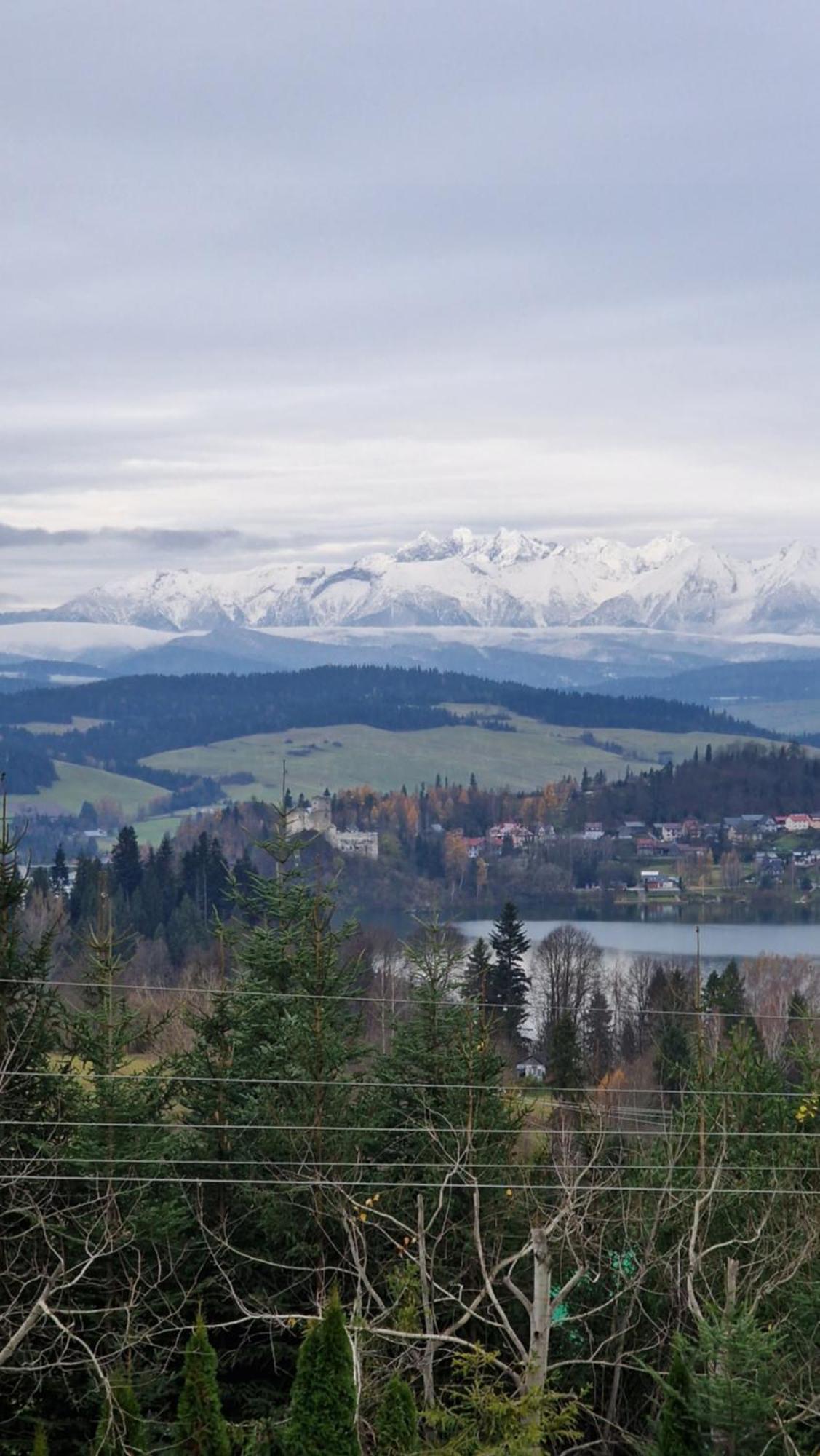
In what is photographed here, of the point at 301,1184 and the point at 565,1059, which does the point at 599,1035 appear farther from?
the point at 301,1184

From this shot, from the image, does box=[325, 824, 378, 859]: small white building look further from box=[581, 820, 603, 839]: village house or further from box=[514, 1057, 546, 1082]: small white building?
box=[514, 1057, 546, 1082]: small white building

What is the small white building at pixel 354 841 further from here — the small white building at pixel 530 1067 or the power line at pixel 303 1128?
the power line at pixel 303 1128

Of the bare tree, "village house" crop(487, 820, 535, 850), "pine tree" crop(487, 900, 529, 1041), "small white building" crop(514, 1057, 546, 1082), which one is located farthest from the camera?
"village house" crop(487, 820, 535, 850)

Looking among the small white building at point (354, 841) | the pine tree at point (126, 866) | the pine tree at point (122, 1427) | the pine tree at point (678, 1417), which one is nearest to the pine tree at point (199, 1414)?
the pine tree at point (122, 1427)

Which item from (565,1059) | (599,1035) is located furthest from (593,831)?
(565,1059)

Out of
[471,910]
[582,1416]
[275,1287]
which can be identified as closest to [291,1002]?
[275,1287]

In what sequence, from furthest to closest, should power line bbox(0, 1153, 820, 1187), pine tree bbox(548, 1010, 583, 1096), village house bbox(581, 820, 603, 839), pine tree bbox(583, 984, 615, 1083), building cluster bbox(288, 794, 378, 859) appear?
1. village house bbox(581, 820, 603, 839)
2. building cluster bbox(288, 794, 378, 859)
3. pine tree bbox(583, 984, 615, 1083)
4. pine tree bbox(548, 1010, 583, 1096)
5. power line bbox(0, 1153, 820, 1187)

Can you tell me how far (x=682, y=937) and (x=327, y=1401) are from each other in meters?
95.6

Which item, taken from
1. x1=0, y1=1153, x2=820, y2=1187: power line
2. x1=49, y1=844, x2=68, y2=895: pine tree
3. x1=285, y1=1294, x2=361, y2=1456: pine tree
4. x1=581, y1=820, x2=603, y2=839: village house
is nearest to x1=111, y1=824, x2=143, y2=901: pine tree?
x1=49, y1=844, x2=68, y2=895: pine tree

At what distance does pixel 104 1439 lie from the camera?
675 inches

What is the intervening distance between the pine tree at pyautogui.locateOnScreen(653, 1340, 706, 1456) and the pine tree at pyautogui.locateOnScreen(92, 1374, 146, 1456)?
5.15 m

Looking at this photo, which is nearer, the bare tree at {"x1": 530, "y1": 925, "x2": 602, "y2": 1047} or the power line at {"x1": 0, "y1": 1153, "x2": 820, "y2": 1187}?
the power line at {"x1": 0, "y1": 1153, "x2": 820, "y2": 1187}

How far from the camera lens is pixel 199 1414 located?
1812 cm

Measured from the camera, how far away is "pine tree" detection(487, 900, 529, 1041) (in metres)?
57.7
